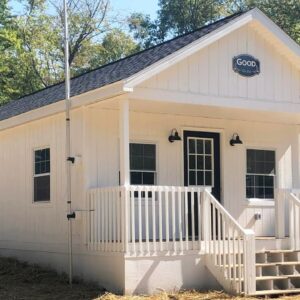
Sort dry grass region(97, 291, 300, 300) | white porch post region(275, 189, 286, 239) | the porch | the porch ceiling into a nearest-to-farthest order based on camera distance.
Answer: dry grass region(97, 291, 300, 300), the porch, the porch ceiling, white porch post region(275, 189, 286, 239)

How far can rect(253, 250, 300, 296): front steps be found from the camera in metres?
10.7

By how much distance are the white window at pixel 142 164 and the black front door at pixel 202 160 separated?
30.3 inches

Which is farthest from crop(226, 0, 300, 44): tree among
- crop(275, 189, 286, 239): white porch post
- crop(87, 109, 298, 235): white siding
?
crop(275, 189, 286, 239): white porch post

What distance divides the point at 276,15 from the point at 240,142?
23314 mm

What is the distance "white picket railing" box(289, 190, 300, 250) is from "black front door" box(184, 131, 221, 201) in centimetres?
174

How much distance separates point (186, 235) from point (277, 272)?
171 cm

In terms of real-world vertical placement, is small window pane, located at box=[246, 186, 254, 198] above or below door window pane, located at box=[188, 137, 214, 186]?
below

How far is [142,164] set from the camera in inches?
488

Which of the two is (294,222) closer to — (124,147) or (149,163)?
(149,163)

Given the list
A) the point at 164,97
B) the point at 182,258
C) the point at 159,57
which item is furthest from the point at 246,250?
the point at 159,57

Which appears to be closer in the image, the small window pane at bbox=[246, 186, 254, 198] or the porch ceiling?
the porch ceiling

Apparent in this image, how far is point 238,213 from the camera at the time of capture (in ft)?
44.1

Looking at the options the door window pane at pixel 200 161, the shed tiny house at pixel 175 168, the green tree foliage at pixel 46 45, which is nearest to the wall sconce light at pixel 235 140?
the shed tiny house at pixel 175 168

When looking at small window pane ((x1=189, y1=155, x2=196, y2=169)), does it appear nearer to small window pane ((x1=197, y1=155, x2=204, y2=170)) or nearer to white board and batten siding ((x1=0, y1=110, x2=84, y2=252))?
small window pane ((x1=197, y1=155, x2=204, y2=170))
